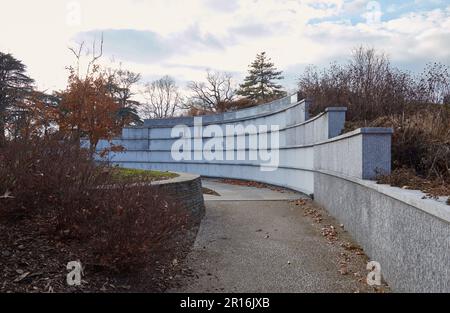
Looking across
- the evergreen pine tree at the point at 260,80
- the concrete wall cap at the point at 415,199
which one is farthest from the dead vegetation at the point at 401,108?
the evergreen pine tree at the point at 260,80

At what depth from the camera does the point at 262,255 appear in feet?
20.1

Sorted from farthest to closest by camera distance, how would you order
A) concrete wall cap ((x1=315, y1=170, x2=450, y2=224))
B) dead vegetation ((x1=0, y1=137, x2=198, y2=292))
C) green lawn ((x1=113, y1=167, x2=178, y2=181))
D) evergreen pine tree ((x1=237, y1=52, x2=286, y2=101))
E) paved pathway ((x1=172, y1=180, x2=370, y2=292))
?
evergreen pine tree ((x1=237, y1=52, x2=286, y2=101)) < green lawn ((x1=113, y1=167, x2=178, y2=181)) < paved pathway ((x1=172, y1=180, x2=370, y2=292)) < dead vegetation ((x1=0, y1=137, x2=198, y2=292)) < concrete wall cap ((x1=315, y1=170, x2=450, y2=224))

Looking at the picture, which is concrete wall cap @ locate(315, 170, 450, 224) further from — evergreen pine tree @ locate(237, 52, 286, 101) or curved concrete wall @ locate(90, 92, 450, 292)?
evergreen pine tree @ locate(237, 52, 286, 101)

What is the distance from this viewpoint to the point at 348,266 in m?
5.57

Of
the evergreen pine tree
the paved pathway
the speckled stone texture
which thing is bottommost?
the paved pathway

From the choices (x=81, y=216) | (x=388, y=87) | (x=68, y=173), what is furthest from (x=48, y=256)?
(x=388, y=87)

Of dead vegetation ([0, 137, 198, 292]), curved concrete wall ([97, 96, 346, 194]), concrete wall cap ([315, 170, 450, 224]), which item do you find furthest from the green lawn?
concrete wall cap ([315, 170, 450, 224])

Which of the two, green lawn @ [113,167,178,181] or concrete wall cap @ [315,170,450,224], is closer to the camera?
concrete wall cap @ [315,170,450,224]

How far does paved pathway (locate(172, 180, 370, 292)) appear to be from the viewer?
4.88 metres

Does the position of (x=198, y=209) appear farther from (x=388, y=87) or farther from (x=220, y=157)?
(x=220, y=157)

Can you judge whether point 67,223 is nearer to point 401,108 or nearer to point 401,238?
point 401,238

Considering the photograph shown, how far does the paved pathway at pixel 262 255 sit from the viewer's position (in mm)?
4883

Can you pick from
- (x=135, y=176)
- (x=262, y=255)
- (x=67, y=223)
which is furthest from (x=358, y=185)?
(x=67, y=223)

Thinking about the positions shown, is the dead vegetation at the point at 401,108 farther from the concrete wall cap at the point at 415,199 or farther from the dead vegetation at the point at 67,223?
the dead vegetation at the point at 67,223
